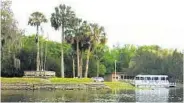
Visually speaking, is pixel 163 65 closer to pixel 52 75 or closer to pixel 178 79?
pixel 178 79

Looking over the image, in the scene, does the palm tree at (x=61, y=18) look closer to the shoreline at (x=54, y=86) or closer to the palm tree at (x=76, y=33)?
the palm tree at (x=76, y=33)

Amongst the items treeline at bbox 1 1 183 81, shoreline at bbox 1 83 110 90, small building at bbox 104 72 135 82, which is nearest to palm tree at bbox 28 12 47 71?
treeline at bbox 1 1 183 81

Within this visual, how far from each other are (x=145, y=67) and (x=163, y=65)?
6.04 m

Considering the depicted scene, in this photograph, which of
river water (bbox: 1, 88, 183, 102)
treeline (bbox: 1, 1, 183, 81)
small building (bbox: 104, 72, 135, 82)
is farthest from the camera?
small building (bbox: 104, 72, 135, 82)

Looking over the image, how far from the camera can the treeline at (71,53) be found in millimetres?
51956

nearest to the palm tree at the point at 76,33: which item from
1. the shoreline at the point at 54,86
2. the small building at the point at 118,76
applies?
the shoreline at the point at 54,86

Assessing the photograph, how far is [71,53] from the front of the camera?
98500mm

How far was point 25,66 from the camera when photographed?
9175cm

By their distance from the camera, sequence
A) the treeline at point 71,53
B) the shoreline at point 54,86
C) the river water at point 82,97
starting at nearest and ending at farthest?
the river water at point 82,97, the treeline at point 71,53, the shoreline at point 54,86

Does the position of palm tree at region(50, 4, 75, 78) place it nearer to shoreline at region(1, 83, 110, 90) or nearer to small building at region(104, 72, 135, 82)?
shoreline at region(1, 83, 110, 90)

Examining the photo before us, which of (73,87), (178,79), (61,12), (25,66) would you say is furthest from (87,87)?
(178,79)

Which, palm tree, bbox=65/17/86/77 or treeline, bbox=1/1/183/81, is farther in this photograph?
palm tree, bbox=65/17/86/77

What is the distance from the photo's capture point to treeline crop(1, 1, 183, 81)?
51956 mm

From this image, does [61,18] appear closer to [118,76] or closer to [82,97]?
[82,97]
